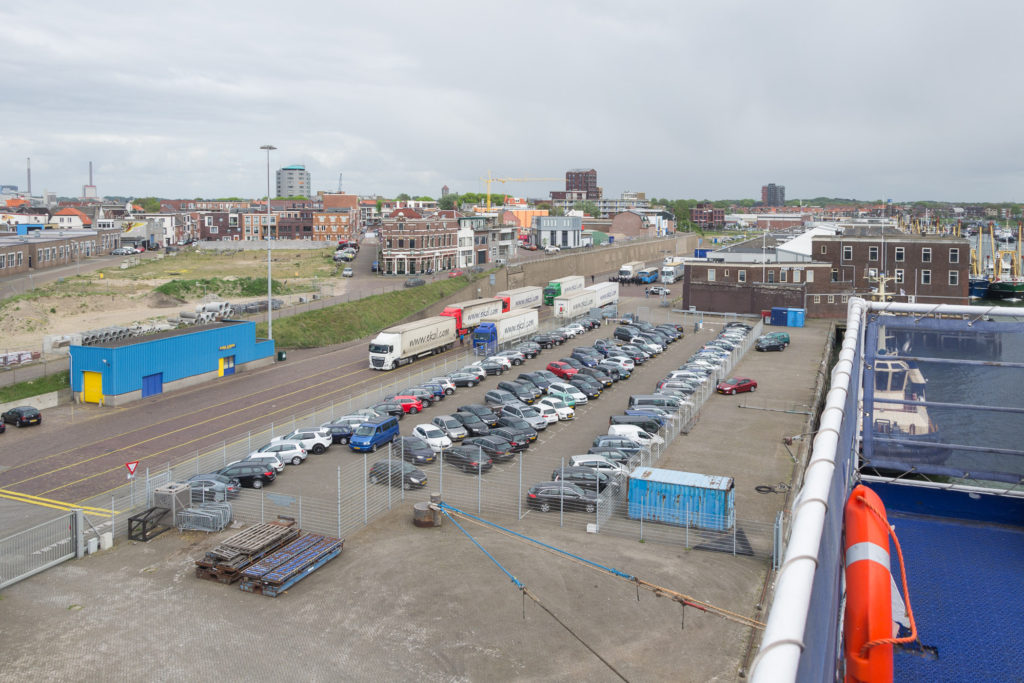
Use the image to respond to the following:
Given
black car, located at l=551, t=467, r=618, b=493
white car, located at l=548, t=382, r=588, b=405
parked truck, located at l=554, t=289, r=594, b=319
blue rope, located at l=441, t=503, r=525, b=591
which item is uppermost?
parked truck, located at l=554, t=289, r=594, b=319

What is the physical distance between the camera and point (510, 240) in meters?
95.1

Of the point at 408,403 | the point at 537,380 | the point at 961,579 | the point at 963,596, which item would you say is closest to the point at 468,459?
the point at 408,403

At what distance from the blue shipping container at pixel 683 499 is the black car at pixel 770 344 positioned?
28.4m

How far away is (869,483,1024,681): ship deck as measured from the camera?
327 inches

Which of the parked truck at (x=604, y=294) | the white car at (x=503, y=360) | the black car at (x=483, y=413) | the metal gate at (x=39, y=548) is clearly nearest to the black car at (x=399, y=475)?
the black car at (x=483, y=413)

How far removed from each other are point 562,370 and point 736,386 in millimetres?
8365

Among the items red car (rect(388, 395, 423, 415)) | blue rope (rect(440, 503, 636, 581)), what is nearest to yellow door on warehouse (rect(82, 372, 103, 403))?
red car (rect(388, 395, 423, 415))

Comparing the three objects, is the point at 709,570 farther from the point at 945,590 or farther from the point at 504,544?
the point at 945,590

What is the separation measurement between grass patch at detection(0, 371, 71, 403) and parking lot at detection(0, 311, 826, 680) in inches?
666

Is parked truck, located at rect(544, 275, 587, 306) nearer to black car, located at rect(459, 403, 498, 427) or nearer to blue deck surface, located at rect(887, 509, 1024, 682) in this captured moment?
black car, located at rect(459, 403, 498, 427)

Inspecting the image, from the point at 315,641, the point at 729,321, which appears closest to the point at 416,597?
the point at 315,641

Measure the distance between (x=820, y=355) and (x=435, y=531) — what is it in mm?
32932

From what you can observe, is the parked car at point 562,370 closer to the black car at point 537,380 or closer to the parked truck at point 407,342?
the black car at point 537,380

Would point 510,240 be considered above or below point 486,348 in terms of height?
above
